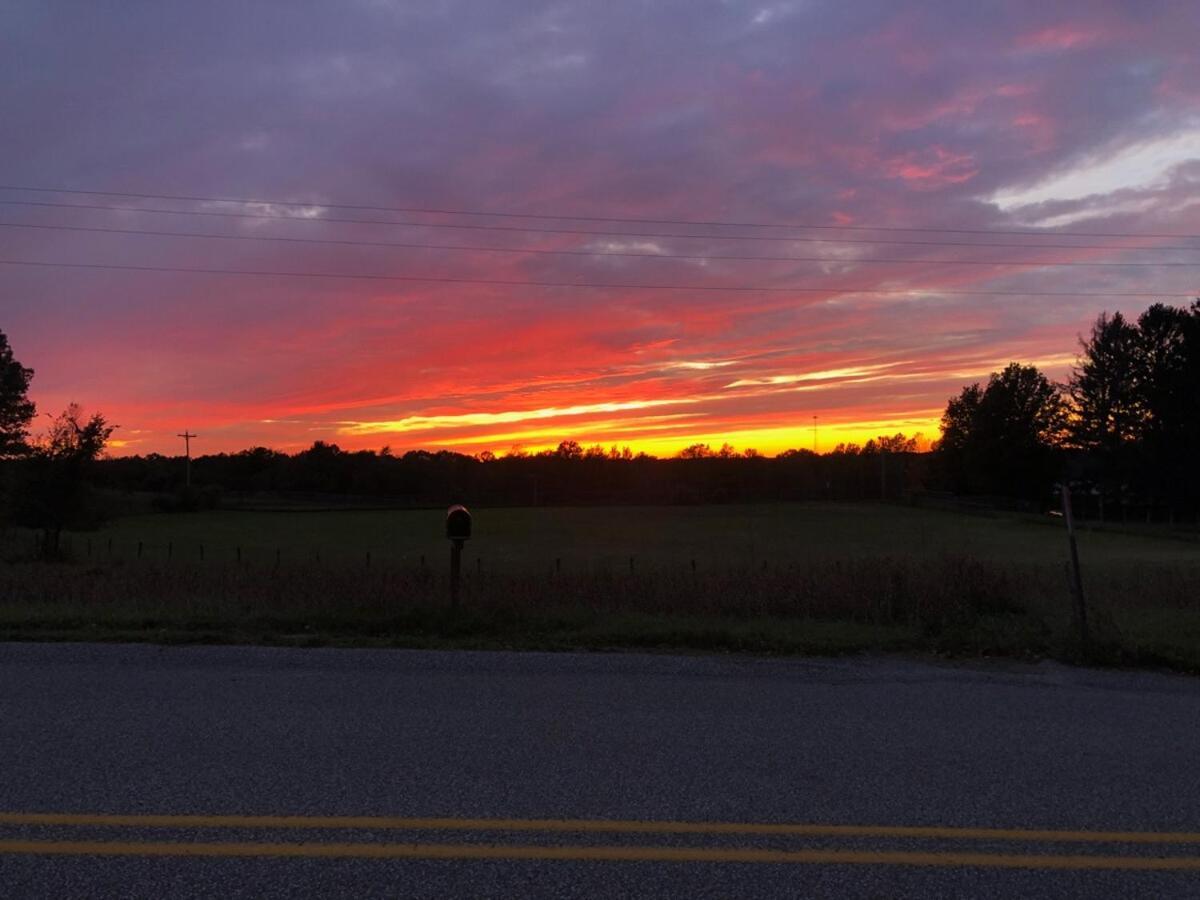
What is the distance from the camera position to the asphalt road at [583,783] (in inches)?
144

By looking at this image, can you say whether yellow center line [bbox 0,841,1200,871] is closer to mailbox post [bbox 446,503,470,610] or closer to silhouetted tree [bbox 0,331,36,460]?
mailbox post [bbox 446,503,470,610]

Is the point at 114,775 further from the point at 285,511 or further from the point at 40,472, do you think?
the point at 285,511

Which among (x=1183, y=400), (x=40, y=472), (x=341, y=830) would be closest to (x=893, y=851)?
(x=341, y=830)

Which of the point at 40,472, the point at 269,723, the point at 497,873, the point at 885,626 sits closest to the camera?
the point at 497,873

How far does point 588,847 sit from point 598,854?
0.08 meters

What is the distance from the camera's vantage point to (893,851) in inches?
154

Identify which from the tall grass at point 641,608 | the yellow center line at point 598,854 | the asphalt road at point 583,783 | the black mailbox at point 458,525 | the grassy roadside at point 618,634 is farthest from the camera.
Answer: the black mailbox at point 458,525

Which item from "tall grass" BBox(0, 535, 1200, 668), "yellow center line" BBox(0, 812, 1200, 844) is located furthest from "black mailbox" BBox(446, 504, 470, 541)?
"yellow center line" BBox(0, 812, 1200, 844)

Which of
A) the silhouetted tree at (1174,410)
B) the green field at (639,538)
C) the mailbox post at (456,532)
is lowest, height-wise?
the green field at (639,538)

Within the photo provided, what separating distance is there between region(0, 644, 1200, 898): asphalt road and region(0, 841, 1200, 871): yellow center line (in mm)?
13

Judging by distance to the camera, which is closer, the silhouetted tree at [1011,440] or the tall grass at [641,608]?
the tall grass at [641,608]

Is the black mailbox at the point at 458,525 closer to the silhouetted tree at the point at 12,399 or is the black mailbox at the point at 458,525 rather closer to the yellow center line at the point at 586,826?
the yellow center line at the point at 586,826

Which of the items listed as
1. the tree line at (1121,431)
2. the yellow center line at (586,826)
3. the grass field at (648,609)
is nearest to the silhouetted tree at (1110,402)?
the tree line at (1121,431)

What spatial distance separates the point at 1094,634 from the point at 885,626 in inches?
85.7
